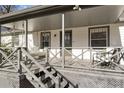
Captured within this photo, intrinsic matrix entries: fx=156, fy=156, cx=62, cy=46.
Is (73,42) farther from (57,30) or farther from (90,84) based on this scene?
(90,84)

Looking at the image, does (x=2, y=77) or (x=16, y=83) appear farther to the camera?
(x=2, y=77)

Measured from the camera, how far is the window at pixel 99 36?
30.0ft

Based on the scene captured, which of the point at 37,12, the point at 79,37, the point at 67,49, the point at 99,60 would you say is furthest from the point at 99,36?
the point at 37,12

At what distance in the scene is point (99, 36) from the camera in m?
9.46

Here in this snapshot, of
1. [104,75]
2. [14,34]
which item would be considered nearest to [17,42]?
[14,34]

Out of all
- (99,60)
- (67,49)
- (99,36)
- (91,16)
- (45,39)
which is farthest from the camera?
(45,39)

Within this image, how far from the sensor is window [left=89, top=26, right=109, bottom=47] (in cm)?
913

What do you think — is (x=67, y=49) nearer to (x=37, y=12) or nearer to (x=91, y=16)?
(x=91, y=16)

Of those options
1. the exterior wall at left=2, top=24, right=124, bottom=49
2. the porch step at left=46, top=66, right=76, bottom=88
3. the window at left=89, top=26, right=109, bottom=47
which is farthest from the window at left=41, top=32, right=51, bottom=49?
the porch step at left=46, top=66, right=76, bottom=88

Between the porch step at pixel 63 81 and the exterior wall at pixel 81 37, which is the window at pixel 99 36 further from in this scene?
the porch step at pixel 63 81

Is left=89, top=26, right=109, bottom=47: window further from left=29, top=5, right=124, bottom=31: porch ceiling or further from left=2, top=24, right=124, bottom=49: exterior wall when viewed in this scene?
left=29, top=5, right=124, bottom=31: porch ceiling

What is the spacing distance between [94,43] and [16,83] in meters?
6.22

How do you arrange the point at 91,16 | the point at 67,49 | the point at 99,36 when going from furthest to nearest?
1. the point at 67,49
2. the point at 99,36
3. the point at 91,16
